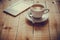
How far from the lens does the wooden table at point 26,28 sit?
3.42ft

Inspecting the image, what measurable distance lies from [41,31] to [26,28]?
0.11 meters

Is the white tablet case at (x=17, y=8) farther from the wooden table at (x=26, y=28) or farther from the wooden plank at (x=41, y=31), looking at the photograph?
the wooden plank at (x=41, y=31)

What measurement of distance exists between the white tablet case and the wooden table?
39 millimetres

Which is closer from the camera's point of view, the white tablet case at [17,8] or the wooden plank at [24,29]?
the wooden plank at [24,29]

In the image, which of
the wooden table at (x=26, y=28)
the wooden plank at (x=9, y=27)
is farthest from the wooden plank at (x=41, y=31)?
the wooden plank at (x=9, y=27)

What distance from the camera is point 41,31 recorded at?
42.4 inches

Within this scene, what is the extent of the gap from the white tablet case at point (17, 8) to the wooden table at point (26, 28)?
4cm

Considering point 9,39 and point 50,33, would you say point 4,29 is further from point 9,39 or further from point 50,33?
point 50,33

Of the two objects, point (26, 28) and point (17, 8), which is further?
point (17, 8)

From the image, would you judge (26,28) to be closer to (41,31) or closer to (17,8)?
(41,31)

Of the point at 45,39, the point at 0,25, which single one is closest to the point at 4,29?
the point at 0,25

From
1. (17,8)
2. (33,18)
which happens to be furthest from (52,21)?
(17,8)

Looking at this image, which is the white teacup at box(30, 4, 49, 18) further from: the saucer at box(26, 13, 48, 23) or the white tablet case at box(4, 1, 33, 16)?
the white tablet case at box(4, 1, 33, 16)

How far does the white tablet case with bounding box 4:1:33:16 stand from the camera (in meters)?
1.25
